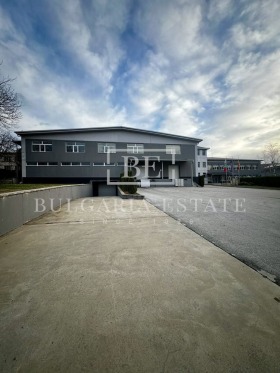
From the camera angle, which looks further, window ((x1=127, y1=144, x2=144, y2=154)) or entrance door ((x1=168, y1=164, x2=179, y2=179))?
entrance door ((x1=168, y1=164, x2=179, y2=179))

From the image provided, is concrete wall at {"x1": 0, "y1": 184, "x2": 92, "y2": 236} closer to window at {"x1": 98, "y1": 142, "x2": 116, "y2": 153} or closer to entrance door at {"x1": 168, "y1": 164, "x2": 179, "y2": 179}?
window at {"x1": 98, "y1": 142, "x2": 116, "y2": 153}

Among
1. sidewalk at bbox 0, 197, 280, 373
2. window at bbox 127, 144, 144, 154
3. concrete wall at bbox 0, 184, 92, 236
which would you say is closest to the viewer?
sidewalk at bbox 0, 197, 280, 373

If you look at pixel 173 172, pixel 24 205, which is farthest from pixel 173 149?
pixel 24 205

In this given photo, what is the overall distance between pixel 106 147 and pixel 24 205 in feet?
74.3

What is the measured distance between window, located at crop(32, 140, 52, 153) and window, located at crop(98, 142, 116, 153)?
7.12 meters

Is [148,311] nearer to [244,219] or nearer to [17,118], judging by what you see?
[244,219]

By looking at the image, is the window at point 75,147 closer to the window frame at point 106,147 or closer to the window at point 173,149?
the window frame at point 106,147

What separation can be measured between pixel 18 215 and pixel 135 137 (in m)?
25.0

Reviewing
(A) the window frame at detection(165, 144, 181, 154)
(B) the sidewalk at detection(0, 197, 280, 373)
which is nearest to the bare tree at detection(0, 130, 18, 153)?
(B) the sidewalk at detection(0, 197, 280, 373)

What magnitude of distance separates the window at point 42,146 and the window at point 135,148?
11615mm

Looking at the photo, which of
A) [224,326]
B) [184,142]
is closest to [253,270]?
[224,326]

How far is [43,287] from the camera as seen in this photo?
95.5 inches

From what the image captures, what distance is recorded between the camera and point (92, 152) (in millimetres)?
27109

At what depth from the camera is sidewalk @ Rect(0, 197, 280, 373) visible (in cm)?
144
